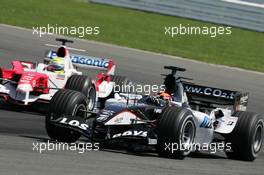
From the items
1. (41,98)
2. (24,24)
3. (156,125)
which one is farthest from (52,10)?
(156,125)

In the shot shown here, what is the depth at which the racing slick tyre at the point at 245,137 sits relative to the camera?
12602 mm

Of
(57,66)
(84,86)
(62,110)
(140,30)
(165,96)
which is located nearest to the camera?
(62,110)

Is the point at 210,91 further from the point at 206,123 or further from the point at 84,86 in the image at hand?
the point at 84,86

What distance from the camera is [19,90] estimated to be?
1511 cm

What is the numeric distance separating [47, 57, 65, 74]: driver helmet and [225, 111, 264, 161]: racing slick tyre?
4.36 meters

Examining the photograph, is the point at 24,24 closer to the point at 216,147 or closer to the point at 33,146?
the point at 216,147

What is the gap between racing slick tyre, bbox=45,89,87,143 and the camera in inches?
460

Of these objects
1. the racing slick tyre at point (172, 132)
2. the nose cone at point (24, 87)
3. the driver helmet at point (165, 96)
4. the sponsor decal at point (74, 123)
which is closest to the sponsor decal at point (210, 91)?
the driver helmet at point (165, 96)

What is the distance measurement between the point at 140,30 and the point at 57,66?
44.8 feet

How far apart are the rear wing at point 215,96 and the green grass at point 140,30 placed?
1125cm

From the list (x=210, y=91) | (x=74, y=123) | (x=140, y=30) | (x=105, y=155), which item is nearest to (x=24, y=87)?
(x=210, y=91)

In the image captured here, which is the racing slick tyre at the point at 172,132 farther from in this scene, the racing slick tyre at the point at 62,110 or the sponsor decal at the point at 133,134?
the racing slick tyre at the point at 62,110

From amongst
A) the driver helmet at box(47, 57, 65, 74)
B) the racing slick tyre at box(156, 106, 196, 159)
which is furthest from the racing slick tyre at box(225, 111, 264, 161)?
the driver helmet at box(47, 57, 65, 74)

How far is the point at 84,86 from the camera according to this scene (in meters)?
15.3
